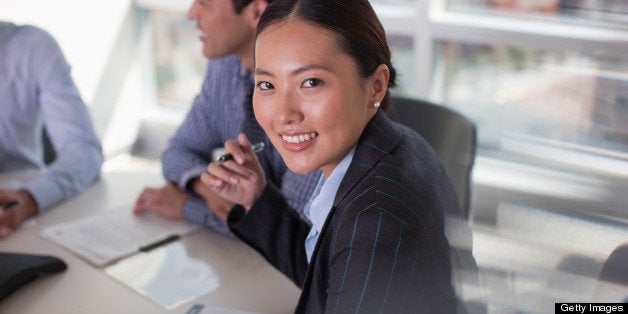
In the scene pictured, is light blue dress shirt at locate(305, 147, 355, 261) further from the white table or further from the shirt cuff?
the shirt cuff

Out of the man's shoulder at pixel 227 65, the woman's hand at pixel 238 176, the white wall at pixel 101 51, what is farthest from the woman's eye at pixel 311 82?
the white wall at pixel 101 51

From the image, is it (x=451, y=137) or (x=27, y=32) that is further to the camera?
(x=27, y=32)

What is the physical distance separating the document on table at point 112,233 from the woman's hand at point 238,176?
264 mm

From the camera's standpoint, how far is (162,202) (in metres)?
1.67

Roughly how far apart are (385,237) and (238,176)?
1.58 ft

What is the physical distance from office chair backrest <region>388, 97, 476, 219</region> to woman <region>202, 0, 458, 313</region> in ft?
1.41

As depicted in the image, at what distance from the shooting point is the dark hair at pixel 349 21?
106cm

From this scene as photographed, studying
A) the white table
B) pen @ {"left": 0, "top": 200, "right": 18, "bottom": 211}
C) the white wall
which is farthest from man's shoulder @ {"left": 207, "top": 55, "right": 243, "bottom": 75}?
the white wall

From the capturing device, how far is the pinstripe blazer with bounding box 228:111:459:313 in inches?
37.6

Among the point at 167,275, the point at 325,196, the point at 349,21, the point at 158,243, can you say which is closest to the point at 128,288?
the point at 167,275

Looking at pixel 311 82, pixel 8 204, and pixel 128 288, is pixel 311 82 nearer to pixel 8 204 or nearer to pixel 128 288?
pixel 128 288

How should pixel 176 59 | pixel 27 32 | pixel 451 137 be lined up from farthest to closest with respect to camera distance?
pixel 176 59 < pixel 27 32 < pixel 451 137

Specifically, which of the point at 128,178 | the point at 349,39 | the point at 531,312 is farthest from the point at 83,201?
the point at 531,312

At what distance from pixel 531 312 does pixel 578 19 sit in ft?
6.28
